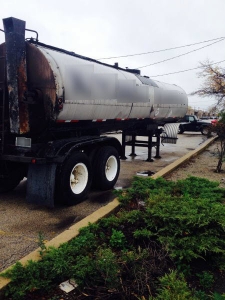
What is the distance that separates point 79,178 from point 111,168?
4.78 feet

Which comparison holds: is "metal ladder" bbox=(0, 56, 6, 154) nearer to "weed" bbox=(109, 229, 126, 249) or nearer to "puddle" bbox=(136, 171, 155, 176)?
"weed" bbox=(109, 229, 126, 249)

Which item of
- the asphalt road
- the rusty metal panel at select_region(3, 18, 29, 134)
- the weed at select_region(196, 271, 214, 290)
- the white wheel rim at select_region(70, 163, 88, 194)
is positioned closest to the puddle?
the asphalt road

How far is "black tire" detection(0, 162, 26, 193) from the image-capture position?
6.47m

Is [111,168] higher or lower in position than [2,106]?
lower

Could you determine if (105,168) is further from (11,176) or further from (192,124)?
(192,124)

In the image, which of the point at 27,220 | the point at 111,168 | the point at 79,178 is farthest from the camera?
the point at 111,168

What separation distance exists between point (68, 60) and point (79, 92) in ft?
2.20

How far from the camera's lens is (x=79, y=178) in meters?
6.36

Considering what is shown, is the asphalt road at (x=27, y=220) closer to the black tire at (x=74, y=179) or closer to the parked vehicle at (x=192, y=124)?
the black tire at (x=74, y=179)

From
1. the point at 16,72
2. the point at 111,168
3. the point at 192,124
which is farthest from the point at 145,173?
the point at 192,124

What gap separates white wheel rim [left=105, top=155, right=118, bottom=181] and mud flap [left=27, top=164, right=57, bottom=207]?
6.77ft

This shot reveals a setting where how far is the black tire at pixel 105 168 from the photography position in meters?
7.05

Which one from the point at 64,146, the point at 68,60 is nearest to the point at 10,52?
the point at 68,60

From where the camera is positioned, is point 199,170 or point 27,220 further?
point 199,170
